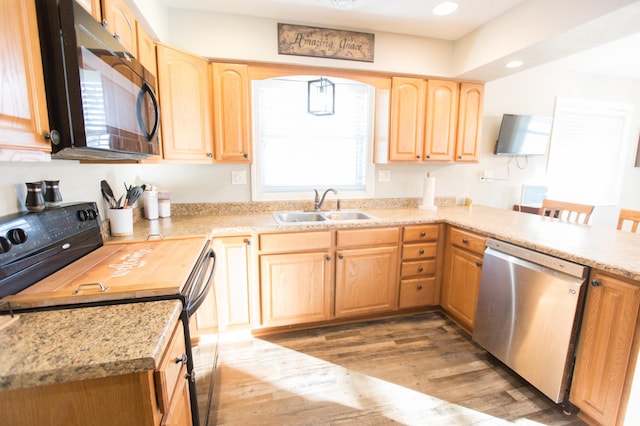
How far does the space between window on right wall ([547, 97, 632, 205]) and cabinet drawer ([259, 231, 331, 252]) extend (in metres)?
3.14

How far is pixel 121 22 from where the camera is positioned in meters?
1.39

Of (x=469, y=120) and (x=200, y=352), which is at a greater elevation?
(x=469, y=120)

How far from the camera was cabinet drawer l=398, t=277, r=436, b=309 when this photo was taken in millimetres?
2480

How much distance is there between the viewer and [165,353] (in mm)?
830

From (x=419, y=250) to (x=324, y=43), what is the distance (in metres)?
1.88

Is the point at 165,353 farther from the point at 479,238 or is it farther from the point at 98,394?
the point at 479,238

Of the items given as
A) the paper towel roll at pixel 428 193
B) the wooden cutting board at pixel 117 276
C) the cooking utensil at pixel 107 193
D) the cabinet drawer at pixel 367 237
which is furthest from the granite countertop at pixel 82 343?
the paper towel roll at pixel 428 193

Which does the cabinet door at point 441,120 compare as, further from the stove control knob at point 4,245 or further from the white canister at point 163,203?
the stove control knob at point 4,245

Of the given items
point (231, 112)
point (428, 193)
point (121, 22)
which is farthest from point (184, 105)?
point (428, 193)

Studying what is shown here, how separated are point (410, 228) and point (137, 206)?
2.17 m

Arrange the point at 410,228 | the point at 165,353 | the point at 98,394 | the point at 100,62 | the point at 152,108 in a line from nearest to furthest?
the point at 98,394 < the point at 165,353 < the point at 100,62 < the point at 152,108 < the point at 410,228

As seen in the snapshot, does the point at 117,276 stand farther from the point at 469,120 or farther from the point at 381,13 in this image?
the point at 469,120

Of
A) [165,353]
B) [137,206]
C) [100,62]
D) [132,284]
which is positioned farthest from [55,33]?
[137,206]

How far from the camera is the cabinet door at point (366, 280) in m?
2.31
